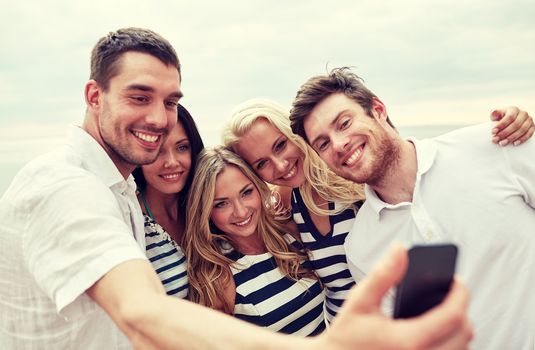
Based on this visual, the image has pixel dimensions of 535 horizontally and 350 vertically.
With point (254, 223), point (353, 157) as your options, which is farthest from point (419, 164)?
point (254, 223)

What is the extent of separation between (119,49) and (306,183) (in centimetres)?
129

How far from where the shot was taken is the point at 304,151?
2408 millimetres

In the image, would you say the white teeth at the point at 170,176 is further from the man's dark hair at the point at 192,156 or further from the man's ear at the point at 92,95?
the man's ear at the point at 92,95

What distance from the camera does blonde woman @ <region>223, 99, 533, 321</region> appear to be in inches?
84.9

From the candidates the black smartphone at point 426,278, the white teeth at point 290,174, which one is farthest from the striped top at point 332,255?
A: the black smartphone at point 426,278

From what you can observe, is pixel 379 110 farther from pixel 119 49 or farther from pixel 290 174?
pixel 119 49

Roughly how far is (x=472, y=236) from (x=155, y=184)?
171 cm

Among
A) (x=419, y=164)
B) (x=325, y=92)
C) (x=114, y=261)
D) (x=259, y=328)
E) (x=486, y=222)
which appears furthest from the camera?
(x=325, y=92)

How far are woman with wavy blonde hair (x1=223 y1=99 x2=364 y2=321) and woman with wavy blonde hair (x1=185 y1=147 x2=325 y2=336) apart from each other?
75 mm

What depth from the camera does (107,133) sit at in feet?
5.47

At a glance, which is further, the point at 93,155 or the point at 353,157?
the point at 353,157

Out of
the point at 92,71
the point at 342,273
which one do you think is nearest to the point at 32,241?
the point at 92,71

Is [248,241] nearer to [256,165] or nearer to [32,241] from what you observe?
[256,165]

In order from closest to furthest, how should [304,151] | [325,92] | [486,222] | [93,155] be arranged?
1. [93,155]
2. [486,222]
3. [325,92]
4. [304,151]
